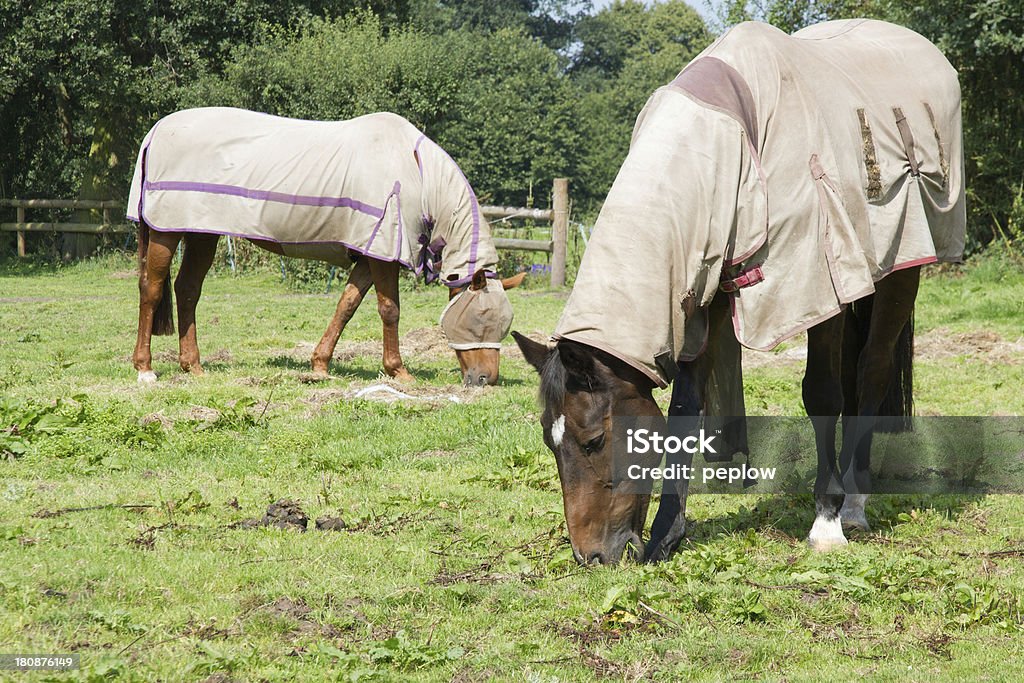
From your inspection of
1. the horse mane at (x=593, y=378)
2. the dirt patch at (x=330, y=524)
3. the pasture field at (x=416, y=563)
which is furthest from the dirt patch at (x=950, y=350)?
the horse mane at (x=593, y=378)

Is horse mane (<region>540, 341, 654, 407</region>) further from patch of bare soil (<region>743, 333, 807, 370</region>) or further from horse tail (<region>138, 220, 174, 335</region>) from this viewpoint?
horse tail (<region>138, 220, 174, 335</region>)

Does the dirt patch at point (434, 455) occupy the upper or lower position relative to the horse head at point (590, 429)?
lower

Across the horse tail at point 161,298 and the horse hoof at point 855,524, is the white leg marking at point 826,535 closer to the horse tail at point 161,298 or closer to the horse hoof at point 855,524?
the horse hoof at point 855,524

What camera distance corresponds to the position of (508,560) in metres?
4.12

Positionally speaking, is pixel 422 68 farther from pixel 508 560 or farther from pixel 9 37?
pixel 508 560

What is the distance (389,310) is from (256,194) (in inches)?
59.2

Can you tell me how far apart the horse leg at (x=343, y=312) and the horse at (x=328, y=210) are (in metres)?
0.02

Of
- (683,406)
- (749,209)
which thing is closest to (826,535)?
(683,406)

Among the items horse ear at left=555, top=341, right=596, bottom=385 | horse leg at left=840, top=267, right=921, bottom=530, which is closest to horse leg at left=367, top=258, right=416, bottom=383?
horse leg at left=840, top=267, right=921, bottom=530

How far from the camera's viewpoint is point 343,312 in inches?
361

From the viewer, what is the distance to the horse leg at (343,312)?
9008 mm

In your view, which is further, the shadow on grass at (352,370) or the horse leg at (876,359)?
the shadow on grass at (352,370)

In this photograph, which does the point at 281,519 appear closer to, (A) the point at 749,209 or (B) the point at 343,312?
(A) the point at 749,209

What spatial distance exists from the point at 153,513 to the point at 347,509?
90 cm
